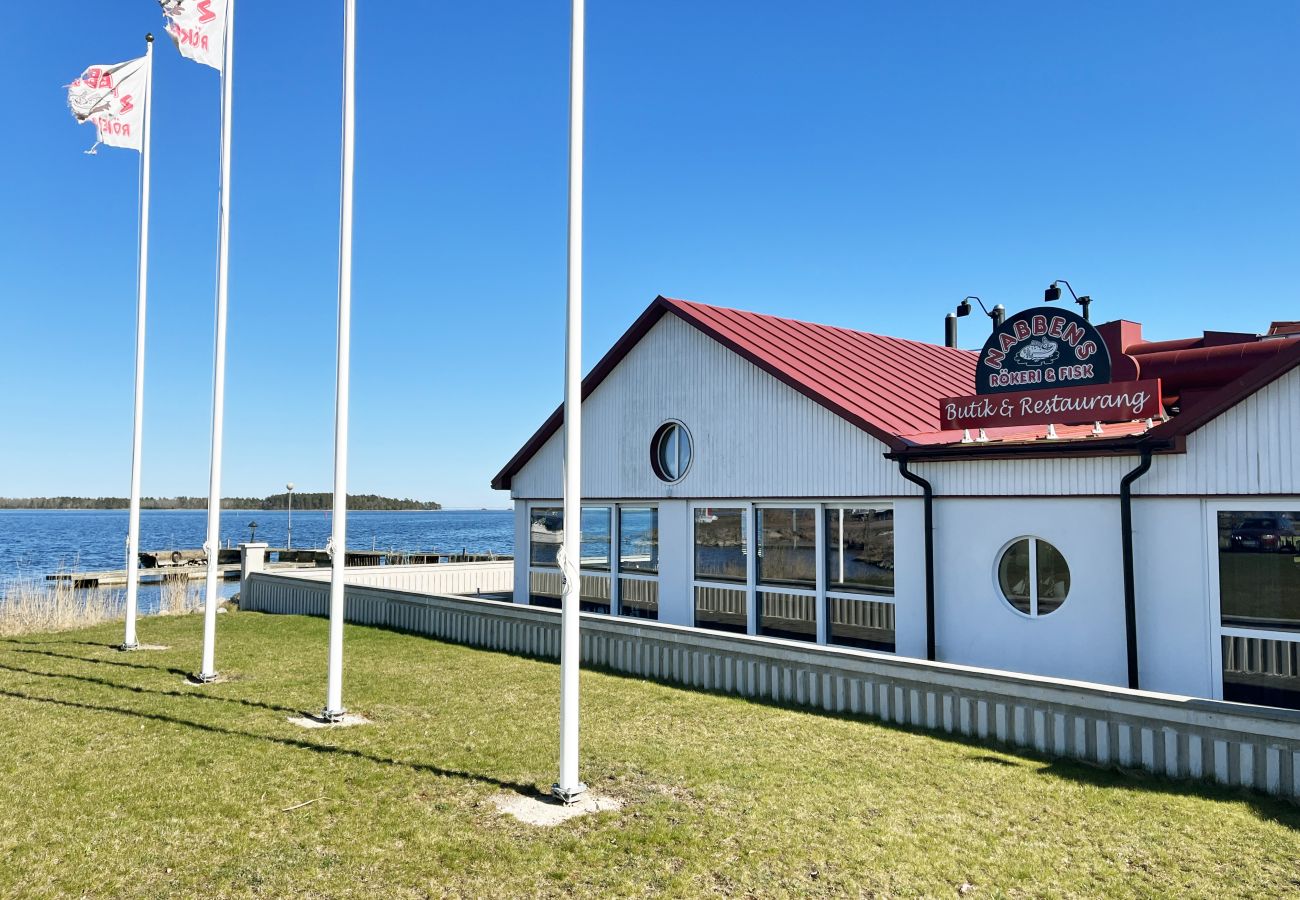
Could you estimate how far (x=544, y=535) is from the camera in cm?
1917

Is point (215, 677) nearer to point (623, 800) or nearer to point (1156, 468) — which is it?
point (623, 800)

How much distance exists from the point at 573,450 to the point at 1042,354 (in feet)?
25.3

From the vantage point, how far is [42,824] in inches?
261

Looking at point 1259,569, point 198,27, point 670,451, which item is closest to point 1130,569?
point 1259,569

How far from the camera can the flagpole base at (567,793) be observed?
23.2ft

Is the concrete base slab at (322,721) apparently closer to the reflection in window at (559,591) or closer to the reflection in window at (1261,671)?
the reflection in window at (559,591)

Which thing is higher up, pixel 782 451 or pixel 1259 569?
pixel 782 451

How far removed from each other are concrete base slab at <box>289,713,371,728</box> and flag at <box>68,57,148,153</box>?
399 inches

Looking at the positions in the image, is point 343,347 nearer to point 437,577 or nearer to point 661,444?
point 661,444

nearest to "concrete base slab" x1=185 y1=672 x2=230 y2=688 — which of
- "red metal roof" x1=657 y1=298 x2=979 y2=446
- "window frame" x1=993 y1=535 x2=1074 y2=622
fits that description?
"red metal roof" x1=657 y1=298 x2=979 y2=446

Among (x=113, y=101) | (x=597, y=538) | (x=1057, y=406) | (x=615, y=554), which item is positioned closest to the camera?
(x=1057, y=406)

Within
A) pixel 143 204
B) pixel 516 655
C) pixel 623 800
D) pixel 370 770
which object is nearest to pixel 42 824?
pixel 370 770

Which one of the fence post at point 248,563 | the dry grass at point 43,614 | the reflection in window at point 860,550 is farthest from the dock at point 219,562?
the reflection in window at point 860,550

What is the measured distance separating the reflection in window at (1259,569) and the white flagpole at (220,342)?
12.2 m
